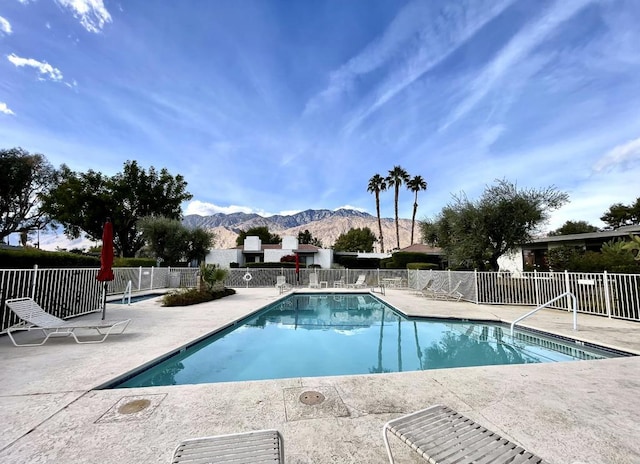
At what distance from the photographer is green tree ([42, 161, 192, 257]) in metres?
26.6

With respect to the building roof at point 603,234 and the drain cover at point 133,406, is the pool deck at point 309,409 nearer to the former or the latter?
the drain cover at point 133,406

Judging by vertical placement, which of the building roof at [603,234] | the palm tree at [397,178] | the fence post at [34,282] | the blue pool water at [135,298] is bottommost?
the blue pool water at [135,298]

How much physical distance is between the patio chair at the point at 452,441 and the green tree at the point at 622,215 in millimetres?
43112

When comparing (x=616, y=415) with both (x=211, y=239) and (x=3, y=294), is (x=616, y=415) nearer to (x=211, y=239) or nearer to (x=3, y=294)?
(x=3, y=294)

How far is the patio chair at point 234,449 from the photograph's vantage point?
4.91 ft

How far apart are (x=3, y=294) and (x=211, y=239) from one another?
22.9 meters

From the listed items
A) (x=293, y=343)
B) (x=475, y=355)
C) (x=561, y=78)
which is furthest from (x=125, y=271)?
(x=561, y=78)

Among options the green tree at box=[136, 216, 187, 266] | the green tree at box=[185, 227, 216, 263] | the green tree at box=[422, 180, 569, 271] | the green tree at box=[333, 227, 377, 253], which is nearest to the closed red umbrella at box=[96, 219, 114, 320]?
the green tree at box=[422, 180, 569, 271]

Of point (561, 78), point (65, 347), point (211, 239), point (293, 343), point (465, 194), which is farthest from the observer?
point (211, 239)

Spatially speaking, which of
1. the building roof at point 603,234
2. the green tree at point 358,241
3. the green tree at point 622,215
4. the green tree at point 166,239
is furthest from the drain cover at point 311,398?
the green tree at point 358,241

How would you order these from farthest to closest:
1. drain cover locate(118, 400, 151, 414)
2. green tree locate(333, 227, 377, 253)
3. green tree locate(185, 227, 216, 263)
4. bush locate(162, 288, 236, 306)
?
1. green tree locate(333, 227, 377, 253)
2. green tree locate(185, 227, 216, 263)
3. bush locate(162, 288, 236, 306)
4. drain cover locate(118, 400, 151, 414)

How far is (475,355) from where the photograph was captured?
19.1 feet

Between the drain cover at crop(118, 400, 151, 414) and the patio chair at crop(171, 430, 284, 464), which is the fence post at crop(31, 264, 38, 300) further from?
the patio chair at crop(171, 430, 284, 464)

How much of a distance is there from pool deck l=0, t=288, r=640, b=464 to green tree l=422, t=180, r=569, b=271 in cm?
900
